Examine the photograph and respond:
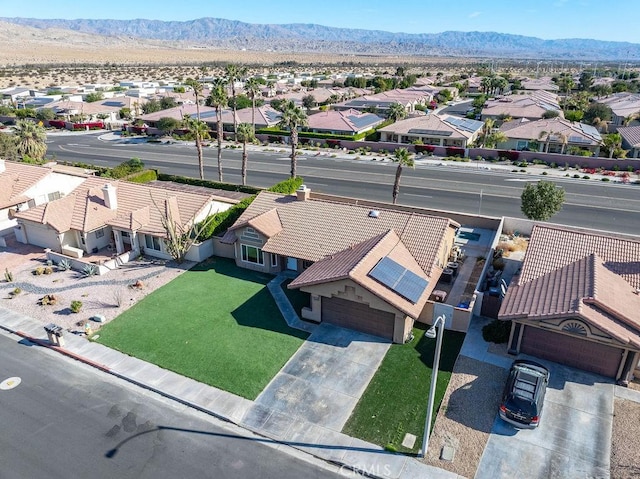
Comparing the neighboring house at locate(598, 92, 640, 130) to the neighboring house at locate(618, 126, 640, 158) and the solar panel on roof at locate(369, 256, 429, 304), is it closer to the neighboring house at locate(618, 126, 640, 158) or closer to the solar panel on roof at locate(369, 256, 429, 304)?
the neighboring house at locate(618, 126, 640, 158)

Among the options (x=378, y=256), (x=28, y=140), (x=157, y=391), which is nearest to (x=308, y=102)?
(x=28, y=140)

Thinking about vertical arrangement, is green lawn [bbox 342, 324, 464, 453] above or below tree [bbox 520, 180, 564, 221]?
below

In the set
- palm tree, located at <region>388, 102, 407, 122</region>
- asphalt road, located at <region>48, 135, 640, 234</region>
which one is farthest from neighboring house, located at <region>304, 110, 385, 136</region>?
asphalt road, located at <region>48, 135, 640, 234</region>

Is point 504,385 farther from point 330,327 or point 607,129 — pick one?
point 607,129

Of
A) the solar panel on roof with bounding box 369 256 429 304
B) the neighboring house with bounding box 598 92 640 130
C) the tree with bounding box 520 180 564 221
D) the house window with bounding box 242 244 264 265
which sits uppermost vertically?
the neighboring house with bounding box 598 92 640 130

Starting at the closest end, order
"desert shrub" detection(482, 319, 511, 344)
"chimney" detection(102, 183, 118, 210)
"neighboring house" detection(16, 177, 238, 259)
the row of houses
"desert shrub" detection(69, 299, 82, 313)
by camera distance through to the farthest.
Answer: the row of houses
"desert shrub" detection(482, 319, 511, 344)
"desert shrub" detection(69, 299, 82, 313)
"neighboring house" detection(16, 177, 238, 259)
"chimney" detection(102, 183, 118, 210)

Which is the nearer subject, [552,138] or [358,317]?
[358,317]

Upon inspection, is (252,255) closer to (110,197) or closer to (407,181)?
(110,197)
